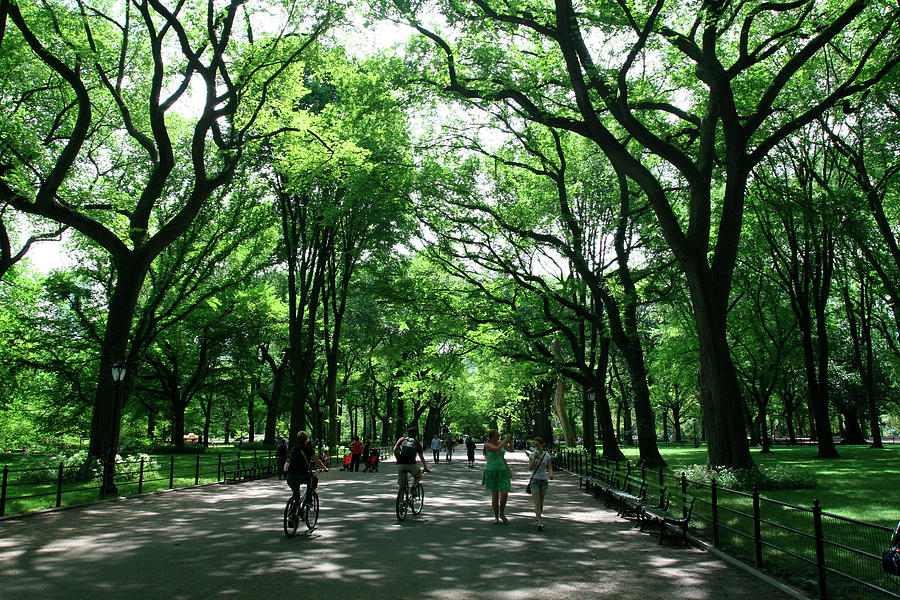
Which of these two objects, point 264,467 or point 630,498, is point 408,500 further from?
point 264,467

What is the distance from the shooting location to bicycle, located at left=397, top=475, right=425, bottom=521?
1154 cm

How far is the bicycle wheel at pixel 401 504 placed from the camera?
11449 millimetres

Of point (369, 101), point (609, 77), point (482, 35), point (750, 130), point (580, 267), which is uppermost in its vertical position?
point (482, 35)

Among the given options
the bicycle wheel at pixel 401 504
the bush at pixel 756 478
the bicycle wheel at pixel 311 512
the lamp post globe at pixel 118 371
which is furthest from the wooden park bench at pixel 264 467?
the bush at pixel 756 478

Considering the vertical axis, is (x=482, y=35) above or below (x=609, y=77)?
above

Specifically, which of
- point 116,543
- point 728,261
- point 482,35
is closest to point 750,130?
point 728,261

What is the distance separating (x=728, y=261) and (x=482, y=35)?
8388mm

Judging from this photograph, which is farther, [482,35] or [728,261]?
[482,35]

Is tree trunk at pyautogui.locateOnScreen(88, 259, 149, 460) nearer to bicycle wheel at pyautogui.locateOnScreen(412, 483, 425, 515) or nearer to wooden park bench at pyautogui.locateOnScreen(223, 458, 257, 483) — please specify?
wooden park bench at pyautogui.locateOnScreen(223, 458, 257, 483)

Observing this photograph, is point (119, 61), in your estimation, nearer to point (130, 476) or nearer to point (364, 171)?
point (364, 171)

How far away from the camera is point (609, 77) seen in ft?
45.3

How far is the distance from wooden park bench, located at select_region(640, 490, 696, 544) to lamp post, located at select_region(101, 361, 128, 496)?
1256cm

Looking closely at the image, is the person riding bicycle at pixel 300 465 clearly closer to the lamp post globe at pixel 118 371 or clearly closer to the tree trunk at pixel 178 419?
the lamp post globe at pixel 118 371

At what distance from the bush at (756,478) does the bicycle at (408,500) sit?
18.1 ft
